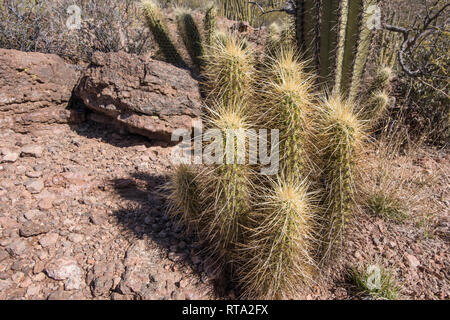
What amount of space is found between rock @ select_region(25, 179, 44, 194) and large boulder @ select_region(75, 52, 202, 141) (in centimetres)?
105

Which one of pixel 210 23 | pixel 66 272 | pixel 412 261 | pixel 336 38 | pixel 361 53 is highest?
pixel 210 23

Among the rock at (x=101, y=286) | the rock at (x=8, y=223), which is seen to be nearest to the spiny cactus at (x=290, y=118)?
the rock at (x=101, y=286)

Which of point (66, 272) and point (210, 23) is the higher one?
point (210, 23)

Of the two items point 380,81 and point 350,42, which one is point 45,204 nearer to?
point 350,42

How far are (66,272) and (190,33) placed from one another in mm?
3699

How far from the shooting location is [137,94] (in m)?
3.36

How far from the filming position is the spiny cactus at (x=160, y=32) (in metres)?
4.30

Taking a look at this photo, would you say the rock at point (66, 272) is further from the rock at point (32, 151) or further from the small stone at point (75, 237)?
the rock at point (32, 151)

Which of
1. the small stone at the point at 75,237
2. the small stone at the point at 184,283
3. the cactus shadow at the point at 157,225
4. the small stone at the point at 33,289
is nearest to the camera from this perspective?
the small stone at the point at 33,289

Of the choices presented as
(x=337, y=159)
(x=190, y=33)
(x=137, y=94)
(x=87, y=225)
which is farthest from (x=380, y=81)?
(x=87, y=225)

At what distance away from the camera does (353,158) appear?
1886 millimetres

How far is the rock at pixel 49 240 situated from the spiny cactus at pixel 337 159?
2069 millimetres
